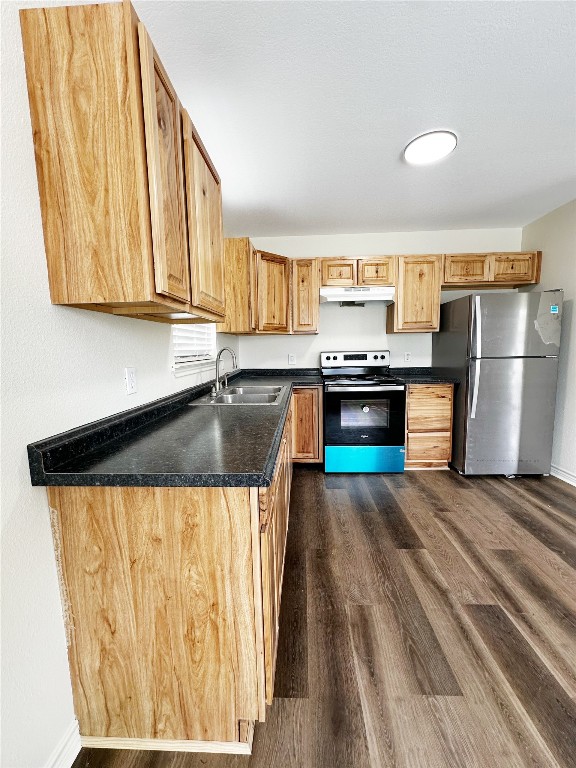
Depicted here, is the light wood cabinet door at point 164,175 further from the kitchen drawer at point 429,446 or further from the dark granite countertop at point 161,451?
the kitchen drawer at point 429,446

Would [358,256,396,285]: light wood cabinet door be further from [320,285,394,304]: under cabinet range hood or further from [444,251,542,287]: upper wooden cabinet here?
[444,251,542,287]: upper wooden cabinet

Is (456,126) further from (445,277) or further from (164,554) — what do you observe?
(164,554)

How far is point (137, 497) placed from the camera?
3.00ft

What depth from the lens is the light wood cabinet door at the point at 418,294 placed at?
327 cm

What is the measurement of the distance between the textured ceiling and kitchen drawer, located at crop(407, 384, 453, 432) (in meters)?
1.66

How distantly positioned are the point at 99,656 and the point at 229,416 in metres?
0.98

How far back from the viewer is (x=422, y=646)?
1343 millimetres

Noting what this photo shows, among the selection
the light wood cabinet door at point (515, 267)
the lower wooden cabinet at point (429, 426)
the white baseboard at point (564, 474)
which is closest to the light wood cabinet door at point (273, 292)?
the lower wooden cabinet at point (429, 426)

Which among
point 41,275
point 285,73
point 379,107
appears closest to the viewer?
point 41,275

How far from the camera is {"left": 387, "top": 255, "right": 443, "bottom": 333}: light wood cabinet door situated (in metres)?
3.27

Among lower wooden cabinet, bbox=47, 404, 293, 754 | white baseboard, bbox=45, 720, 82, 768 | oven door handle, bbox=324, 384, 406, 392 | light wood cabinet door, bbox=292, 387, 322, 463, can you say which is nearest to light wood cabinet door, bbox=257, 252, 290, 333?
light wood cabinet door, bbox=292, 387, 322, 463

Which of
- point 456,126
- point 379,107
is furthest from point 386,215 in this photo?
point 379,107

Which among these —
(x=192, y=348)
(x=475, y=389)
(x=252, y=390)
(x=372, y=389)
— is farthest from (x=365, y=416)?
(x=192, y=348)

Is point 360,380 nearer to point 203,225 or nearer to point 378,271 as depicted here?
point 378,271
